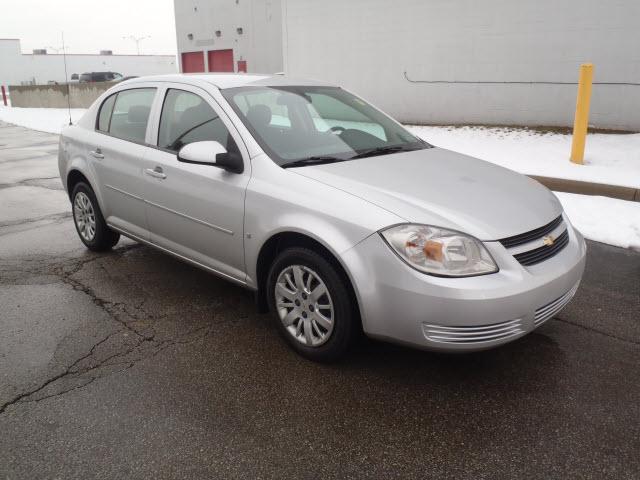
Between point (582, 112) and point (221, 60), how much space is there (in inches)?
697

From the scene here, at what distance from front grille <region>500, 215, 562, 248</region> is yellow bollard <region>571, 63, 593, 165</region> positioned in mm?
5964

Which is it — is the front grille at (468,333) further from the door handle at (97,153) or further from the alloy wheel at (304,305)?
the door handle at (97,153)

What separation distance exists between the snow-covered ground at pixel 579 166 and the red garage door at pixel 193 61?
14.4 meters

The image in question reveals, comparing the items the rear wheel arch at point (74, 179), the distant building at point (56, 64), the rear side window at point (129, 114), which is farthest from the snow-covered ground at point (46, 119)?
the distant building at point (56, 64)

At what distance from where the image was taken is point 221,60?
23.1m

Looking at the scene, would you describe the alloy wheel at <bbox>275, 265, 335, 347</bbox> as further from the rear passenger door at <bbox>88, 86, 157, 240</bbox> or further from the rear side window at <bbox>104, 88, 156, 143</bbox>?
the rear side window at <bbox>104, 88, 156, 143</bbox>

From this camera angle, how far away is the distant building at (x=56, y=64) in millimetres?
62938

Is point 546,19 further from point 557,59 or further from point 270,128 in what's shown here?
point 270,128

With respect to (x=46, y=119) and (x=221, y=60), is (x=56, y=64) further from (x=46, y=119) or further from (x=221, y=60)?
(x=221, y=60)

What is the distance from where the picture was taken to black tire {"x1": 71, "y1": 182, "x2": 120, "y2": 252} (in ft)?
16.5

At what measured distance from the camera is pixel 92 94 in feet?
83.0

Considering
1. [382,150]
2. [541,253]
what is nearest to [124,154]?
[382,150]

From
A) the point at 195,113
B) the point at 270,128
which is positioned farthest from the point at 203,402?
the point at 195,113

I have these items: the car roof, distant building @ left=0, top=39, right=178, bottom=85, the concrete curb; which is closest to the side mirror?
the car roof
